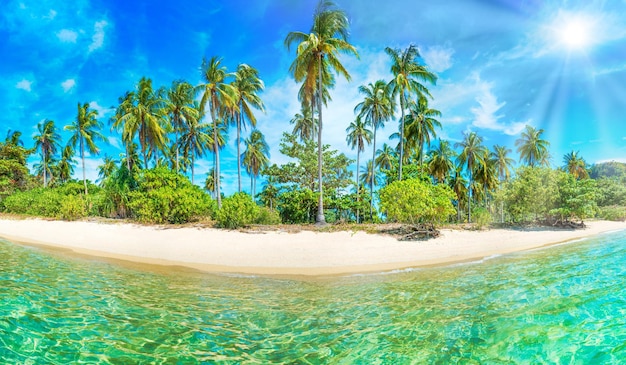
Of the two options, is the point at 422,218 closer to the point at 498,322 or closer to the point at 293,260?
the point at 293,260

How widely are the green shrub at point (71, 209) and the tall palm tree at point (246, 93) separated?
43.7 ft

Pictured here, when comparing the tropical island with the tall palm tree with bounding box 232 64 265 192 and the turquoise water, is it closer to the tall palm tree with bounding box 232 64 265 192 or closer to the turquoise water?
the tall palm tree with bounding box 232 64 265 192

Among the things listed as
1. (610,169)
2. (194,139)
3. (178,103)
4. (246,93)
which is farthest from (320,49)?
(610,169)

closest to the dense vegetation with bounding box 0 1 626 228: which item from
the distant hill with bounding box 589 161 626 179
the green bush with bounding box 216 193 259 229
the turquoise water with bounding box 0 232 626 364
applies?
the green bush with bounding box 216 193 259 229

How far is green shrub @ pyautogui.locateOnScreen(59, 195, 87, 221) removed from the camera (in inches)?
990

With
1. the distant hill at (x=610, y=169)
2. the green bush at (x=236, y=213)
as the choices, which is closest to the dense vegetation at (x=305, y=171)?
the green bush at (x=236, y=213)

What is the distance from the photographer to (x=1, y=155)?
125 feet

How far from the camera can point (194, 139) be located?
35281 mm

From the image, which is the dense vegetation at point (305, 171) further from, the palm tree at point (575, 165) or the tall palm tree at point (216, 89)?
the palm tree at point (575, 165)

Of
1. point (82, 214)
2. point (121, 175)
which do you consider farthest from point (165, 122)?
point (82, 214)

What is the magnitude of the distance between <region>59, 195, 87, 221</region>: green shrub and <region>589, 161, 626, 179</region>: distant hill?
7702 cm

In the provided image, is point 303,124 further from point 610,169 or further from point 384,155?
point 610,169

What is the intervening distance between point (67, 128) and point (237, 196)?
84.2 ft

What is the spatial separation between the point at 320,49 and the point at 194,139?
68.5 feet
